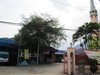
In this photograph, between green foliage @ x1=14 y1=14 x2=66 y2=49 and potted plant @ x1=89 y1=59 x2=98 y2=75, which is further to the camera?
green foliage @ x1=14 y1=14 x2=66 y2=49

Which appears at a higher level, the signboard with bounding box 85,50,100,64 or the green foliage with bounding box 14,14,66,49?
the green foliage with bounding box 14,14,66,49

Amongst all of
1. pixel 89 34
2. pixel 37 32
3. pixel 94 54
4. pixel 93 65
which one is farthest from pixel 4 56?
pixel 93 65

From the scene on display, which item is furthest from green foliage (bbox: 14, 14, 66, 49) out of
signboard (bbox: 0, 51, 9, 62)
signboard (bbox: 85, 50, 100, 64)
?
signboard (bbox: 85, 50, 100, 64)

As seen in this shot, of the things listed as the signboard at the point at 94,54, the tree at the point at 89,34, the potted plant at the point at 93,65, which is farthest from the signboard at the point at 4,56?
the potted plant at the point at 93,65

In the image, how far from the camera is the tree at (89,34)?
1329 inches

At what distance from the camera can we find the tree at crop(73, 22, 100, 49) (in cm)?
3377

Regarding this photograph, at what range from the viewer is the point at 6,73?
76.6 feet

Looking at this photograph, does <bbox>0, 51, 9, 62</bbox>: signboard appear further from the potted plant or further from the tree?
the potted plant

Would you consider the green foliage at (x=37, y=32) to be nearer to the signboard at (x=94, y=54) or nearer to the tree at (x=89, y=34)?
the tree at (x=89, y=34)

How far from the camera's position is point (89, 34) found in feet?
113

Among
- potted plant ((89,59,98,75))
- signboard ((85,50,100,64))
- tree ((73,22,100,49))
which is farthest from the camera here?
tree ((73,22,100,49))

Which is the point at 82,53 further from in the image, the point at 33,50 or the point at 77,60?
the point at 33,50

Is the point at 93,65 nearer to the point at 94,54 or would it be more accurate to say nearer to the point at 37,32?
the point at 94,54

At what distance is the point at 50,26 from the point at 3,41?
25.6 ft
